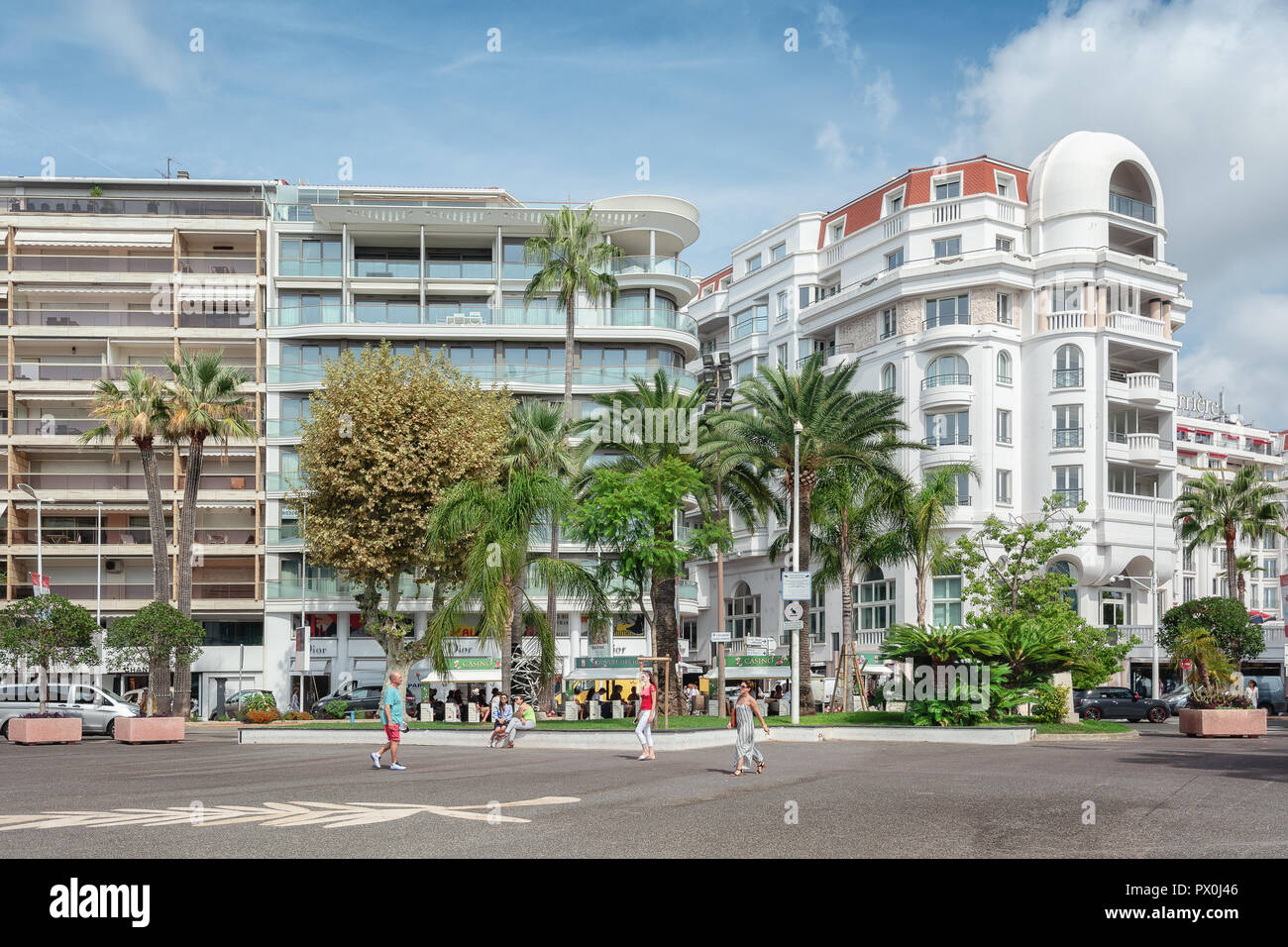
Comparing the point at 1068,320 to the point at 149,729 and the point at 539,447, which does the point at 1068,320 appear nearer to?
the point at 539,447

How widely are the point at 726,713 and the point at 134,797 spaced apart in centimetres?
2348

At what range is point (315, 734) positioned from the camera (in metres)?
31.4

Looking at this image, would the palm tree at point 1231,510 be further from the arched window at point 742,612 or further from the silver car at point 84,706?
the silver car at point 84,706

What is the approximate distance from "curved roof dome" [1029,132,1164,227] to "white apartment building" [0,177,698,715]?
16487 millimetres

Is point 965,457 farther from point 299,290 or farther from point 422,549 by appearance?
point 299,290

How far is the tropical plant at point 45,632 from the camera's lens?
103ft

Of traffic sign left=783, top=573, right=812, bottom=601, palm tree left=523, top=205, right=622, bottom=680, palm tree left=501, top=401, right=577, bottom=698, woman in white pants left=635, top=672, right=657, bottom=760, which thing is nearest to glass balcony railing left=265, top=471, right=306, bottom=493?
palm tree left=523, top=205, right=622, bottom=680

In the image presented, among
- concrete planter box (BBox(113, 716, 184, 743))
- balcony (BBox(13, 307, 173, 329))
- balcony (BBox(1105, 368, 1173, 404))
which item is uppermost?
balcony (BBox(13, 307, 173, 329))

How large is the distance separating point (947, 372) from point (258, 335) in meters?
32.1

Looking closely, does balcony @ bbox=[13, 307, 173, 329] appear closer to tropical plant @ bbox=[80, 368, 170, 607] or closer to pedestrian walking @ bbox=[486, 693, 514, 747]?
tropical plant @ bbox=[80, 368, 170, 607]

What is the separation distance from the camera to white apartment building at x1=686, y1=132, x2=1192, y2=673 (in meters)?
53.2

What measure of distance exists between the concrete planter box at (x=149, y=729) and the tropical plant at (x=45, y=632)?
230 cm

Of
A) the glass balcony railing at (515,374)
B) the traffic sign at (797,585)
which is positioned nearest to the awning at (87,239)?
the glass balcony railing at (515,374)
